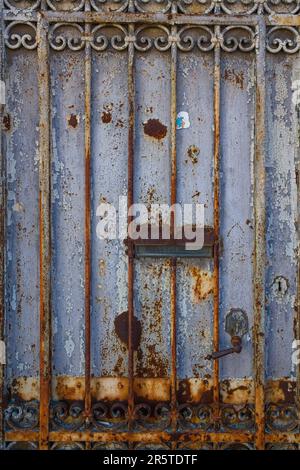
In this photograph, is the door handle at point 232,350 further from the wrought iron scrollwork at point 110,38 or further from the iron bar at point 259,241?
the wrought iron scrollwork at point 110,38

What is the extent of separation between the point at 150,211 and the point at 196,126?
1.88 ft

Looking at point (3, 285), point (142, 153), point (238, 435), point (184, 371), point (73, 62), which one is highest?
A: point (73, 62)

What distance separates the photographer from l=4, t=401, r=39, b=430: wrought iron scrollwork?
3135 millimetres

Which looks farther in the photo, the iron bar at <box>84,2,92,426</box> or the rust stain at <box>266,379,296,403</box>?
the rust stain at <box>266,379,296,403</box>

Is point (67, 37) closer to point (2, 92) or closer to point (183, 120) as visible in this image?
point (2, 92)

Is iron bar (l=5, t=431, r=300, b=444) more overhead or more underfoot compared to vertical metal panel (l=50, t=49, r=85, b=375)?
more underfoot

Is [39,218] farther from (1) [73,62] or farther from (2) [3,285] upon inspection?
(1) [73,62]

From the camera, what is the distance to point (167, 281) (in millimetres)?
3176

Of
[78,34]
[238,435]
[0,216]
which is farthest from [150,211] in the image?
[238,435]

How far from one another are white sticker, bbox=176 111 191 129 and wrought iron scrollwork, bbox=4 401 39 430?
1874 millimetres

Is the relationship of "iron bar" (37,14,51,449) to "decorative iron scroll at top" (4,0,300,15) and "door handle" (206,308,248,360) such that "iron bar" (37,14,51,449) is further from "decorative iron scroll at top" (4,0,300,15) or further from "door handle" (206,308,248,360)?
"door handle" (206,308,248,360)

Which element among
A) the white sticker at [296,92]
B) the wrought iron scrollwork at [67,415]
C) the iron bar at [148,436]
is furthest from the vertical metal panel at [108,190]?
the white sticker at [296,92]

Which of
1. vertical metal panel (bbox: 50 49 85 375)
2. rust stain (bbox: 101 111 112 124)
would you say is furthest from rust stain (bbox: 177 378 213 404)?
rust stain (bbox: 101 111 112 124)

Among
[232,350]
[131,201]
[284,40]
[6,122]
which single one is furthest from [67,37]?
[232,350]
